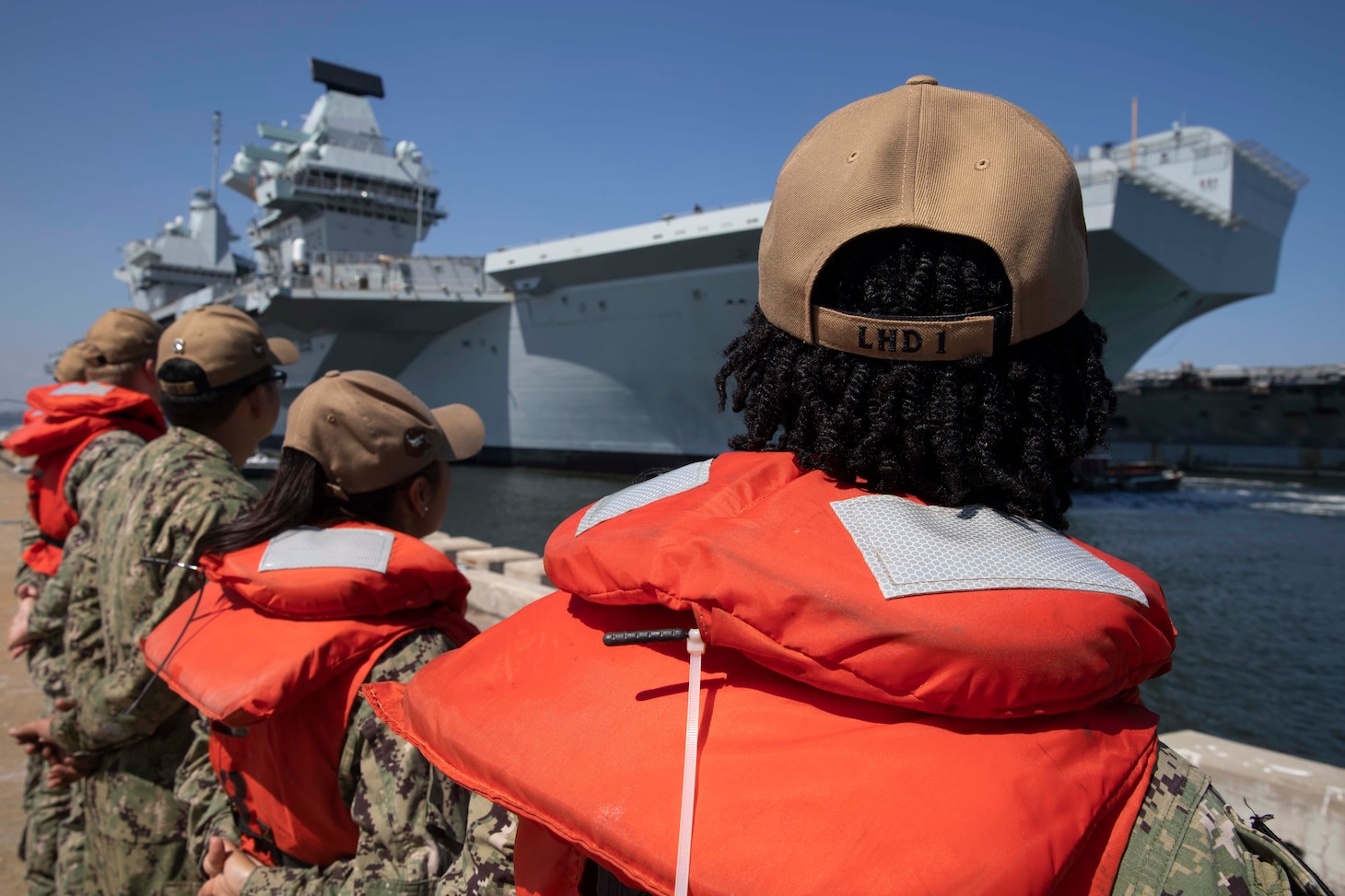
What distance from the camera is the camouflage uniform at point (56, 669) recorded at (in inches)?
109

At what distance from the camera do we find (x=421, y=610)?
1511 mm

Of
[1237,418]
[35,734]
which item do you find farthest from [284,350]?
[1237,418]

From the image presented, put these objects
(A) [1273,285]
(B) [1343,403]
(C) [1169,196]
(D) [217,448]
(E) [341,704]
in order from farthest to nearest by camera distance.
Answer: (B) [1343,403]
(A) [1273,285]
(C) [1169,196]
(D) [217,448]
(E) [341,704]

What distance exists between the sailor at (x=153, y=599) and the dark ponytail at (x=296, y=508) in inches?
13.4

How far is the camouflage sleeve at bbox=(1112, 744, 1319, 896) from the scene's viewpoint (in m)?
0.65

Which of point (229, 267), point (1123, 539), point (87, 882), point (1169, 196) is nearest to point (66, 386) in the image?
point (87, 882)

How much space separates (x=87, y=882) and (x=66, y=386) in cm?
224

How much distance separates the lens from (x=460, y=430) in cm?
205

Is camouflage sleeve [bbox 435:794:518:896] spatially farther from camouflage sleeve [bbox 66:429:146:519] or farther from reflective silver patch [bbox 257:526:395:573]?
camouflage sleeve [bbox 66:429:146:519]

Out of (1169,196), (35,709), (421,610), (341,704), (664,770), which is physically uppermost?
(1169,196)

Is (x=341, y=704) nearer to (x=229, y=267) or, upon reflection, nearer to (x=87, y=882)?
(x=87, y=882)

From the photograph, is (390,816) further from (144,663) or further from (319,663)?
(144,663)

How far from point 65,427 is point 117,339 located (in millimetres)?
506

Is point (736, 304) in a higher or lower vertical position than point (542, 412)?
higher
